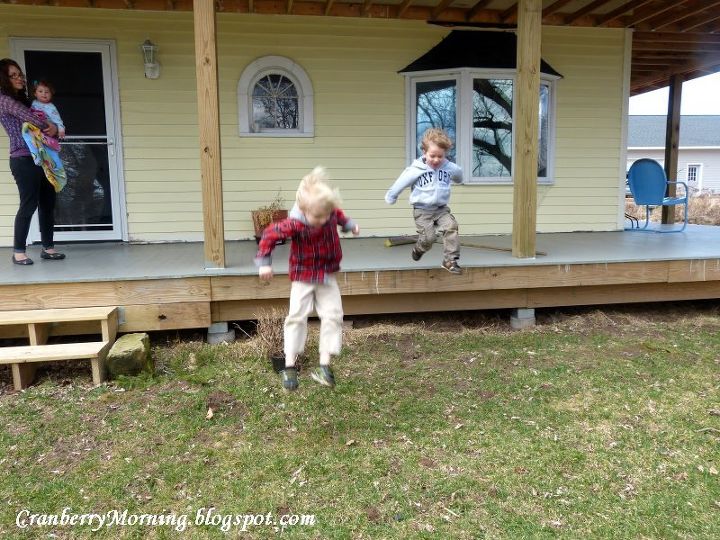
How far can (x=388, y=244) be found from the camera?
19.1 ft

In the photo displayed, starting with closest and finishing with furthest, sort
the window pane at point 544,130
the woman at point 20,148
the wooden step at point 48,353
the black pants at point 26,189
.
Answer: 1. the wooden step at point 48,353
2. the woman at point 20,148
3. the black pants at point 26,189
4. the window pane at point 544,130

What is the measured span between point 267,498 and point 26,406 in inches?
70.9

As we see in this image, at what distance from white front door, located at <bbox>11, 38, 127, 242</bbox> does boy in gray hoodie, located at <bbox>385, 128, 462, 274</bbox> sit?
12.3ft

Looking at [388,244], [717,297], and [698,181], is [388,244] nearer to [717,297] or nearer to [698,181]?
[717,297]

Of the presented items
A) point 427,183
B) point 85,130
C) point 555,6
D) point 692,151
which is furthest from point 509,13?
point 692,151

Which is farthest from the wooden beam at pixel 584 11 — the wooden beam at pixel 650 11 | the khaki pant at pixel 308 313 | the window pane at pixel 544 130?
the khaki pant at pixel 308 313

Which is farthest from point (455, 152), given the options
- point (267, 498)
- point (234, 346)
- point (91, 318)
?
point (267, 498)

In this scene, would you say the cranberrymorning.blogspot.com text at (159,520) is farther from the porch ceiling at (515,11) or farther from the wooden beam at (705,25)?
the wooden beam at (705,25)

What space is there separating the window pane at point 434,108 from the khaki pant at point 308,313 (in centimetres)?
426

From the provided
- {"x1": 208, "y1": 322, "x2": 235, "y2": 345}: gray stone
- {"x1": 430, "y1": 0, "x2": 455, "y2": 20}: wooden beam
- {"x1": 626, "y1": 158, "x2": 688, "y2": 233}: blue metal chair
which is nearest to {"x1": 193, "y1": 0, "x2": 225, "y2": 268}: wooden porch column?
{"x1": 208, "y1": 322, "x2": 235, "y2": 345}: gray stone

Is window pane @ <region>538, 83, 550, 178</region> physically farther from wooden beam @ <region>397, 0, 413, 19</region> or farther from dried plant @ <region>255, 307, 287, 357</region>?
dried plant @ <region>255, 307, 287, 357</region>

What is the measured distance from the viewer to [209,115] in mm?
4098

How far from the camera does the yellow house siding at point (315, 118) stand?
242 inches

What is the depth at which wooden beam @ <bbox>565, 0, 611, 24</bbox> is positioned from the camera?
6.15 meters
